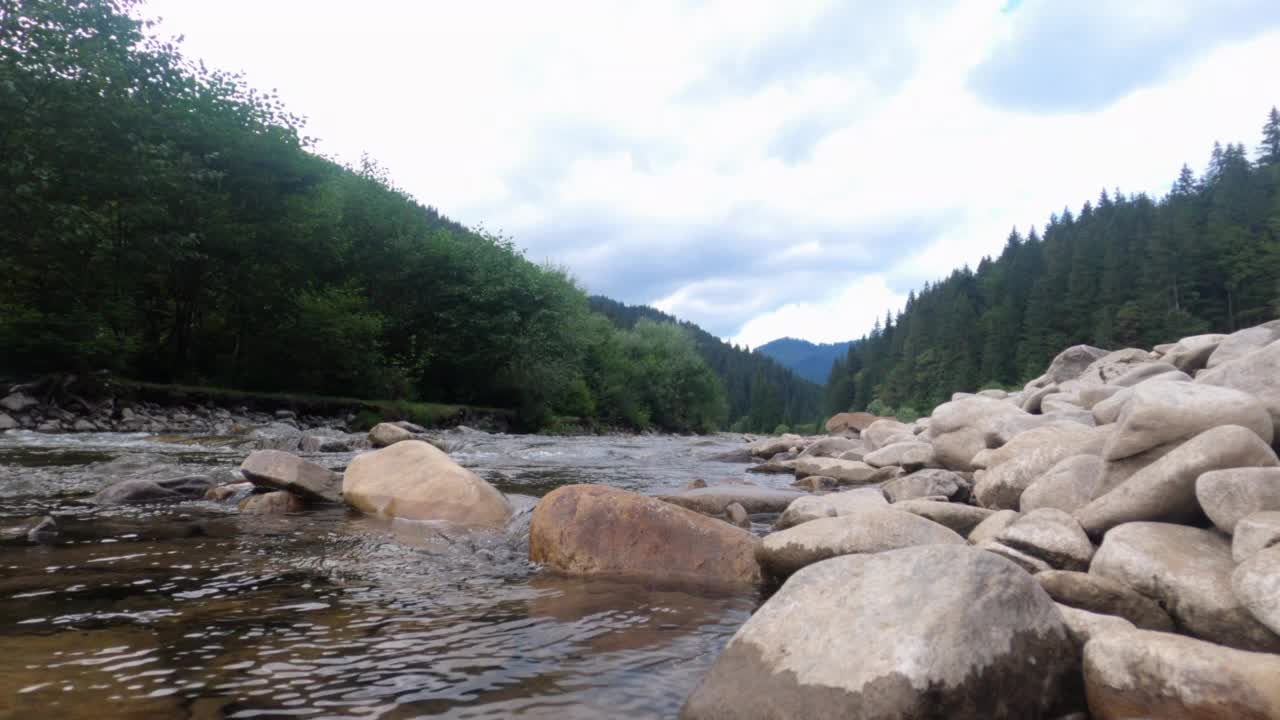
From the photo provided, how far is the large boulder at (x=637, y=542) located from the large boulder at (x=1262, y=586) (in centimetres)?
275

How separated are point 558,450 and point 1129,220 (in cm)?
9409

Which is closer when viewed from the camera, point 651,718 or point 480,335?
point 651,718

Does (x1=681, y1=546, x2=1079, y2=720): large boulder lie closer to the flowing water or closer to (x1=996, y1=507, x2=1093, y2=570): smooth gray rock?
the flowing water

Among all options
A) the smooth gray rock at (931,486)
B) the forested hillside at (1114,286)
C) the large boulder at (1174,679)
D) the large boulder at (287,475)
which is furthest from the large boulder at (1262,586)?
the forested hillside at (1114,286)

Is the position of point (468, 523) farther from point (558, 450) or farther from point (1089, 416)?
point (558, 450)

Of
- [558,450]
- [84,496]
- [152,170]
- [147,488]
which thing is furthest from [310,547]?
[152,170]

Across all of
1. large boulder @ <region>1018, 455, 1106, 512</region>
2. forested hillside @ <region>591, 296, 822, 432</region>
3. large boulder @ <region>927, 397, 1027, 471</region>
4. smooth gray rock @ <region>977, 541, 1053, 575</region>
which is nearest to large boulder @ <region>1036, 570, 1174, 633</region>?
smooth gray rock @ <region>977, 541, 1053, 575</region>

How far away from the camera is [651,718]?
2.72 metres

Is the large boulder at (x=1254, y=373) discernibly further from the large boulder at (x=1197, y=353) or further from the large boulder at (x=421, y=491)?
the large boulder at (x=421, y=491)

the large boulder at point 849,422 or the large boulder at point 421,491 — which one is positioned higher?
the large boulder at point 849,422

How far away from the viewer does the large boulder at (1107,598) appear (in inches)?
137

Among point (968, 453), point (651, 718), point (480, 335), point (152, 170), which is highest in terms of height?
point (152, 170)

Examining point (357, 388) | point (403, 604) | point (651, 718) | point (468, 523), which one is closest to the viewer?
point (651, 718)

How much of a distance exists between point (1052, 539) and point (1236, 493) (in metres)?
0.95
